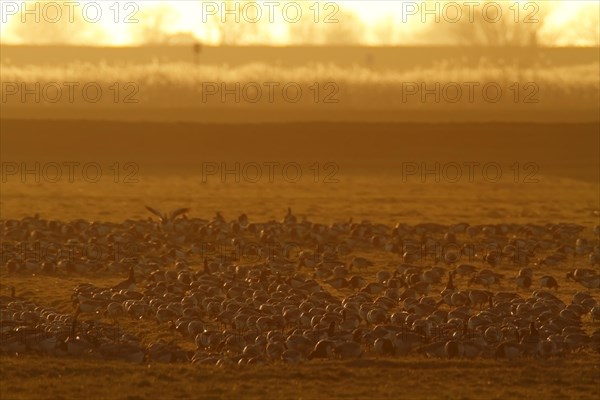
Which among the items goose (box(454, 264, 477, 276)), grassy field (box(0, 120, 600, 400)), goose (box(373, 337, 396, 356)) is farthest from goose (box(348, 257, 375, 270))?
goose (box(373, 337, 396, 356))

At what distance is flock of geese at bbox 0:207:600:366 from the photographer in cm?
1240

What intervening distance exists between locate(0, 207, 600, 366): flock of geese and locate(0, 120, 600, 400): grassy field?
0.23m

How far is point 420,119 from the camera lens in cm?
4231

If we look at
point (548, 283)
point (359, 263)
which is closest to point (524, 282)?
point (548, 283)

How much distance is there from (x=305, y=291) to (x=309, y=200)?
47.2ft

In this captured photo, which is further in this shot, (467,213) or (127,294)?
(467,213)

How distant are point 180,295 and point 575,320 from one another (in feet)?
16.1

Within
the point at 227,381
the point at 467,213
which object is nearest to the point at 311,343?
the point at 227,381

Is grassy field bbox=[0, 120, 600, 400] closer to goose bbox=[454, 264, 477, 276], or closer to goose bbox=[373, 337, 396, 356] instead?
goose bbox=[373, 337, 396, 356]

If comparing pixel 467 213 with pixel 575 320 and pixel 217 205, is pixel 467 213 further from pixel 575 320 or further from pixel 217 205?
pixel 575 320

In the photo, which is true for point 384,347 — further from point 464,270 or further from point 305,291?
point 464,270

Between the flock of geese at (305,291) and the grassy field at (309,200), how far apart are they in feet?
0.75

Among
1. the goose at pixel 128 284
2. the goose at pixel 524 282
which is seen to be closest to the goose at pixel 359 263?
the goose at pixel 524 282

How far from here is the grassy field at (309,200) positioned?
11234 millimetres
